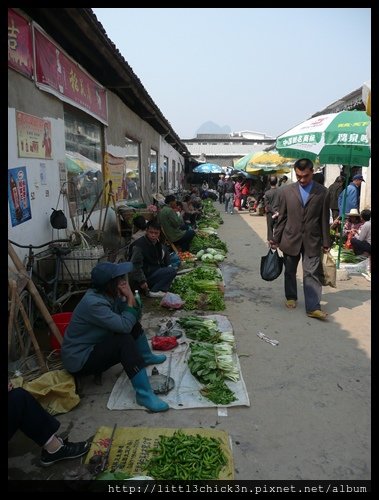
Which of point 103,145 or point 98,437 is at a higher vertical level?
point 103,145

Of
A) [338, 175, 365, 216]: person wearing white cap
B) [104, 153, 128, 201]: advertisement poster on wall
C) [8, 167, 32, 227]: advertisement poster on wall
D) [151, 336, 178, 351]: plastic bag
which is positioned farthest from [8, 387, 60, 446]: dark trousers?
[338, 175, 365, 216]: person wearing white cap

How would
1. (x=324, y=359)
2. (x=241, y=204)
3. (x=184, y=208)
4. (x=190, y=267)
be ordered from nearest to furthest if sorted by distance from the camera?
(x=324, y=359) → (x=190, y=267) → (x=184, y=208) → (x=241, y=204)

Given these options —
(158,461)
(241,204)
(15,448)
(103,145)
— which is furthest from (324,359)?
(241,204)

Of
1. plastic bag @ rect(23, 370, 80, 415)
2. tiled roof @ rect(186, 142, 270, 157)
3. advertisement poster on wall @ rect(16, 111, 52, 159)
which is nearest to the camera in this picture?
plastic bag @ rect(23, 370, 80, 415)

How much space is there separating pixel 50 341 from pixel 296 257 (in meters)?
3.34

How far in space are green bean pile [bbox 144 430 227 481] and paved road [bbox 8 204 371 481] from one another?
6.2 inches

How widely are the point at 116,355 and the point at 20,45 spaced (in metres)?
3.10

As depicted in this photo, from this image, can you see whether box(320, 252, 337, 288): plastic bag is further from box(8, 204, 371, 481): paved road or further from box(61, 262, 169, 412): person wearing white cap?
box(61, 262, 169, 412): person wearing white cap

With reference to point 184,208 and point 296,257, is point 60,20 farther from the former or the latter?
point 184,208

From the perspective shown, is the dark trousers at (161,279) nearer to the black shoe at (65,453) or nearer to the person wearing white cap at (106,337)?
the person wearing white cap at (106,337)

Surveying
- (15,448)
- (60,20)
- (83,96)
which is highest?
(60,20)

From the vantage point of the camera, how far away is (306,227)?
4.96 meters

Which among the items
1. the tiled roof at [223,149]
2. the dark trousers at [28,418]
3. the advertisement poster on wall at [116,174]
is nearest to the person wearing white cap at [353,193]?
the advertisement poster on wall at [116,174]

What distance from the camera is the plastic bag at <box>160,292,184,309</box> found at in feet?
17.6
